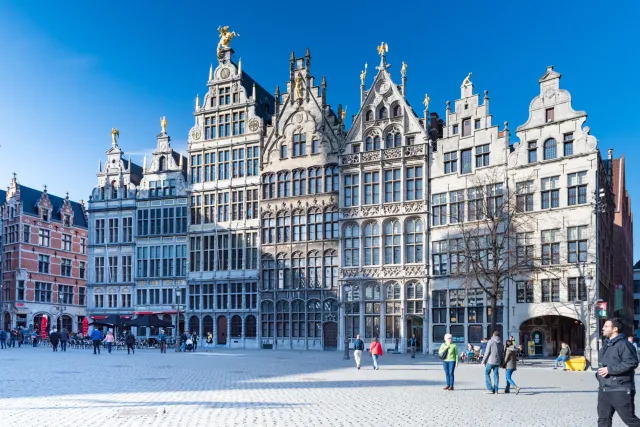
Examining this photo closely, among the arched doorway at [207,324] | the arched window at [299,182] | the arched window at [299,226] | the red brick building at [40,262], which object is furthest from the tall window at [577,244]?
the red brick building at [40,262]

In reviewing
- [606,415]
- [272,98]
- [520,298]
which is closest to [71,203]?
[272,98]

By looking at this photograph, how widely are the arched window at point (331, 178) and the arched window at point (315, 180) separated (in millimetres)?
439

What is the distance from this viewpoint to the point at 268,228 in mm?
53750

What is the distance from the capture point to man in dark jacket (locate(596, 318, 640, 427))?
10.2 meters

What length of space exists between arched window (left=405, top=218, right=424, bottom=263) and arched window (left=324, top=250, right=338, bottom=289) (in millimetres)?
5661

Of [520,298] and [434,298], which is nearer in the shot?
[520,298]

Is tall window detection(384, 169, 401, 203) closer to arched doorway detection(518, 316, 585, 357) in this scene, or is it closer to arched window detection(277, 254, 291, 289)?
arched window detection(277, 254, 291, 289)

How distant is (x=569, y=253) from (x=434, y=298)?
963 centimetres

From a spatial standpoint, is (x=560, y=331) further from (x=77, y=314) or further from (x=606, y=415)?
(x=77, y=314)

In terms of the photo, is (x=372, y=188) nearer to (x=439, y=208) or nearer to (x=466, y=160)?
(x=439, y=208)

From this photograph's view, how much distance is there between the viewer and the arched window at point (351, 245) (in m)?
50.0

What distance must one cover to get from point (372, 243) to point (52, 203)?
143 ft

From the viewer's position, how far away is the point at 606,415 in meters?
10.5

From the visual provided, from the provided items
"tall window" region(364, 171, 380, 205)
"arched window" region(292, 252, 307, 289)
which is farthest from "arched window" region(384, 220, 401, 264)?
"arched window" region(292, 252, 307, 289)
